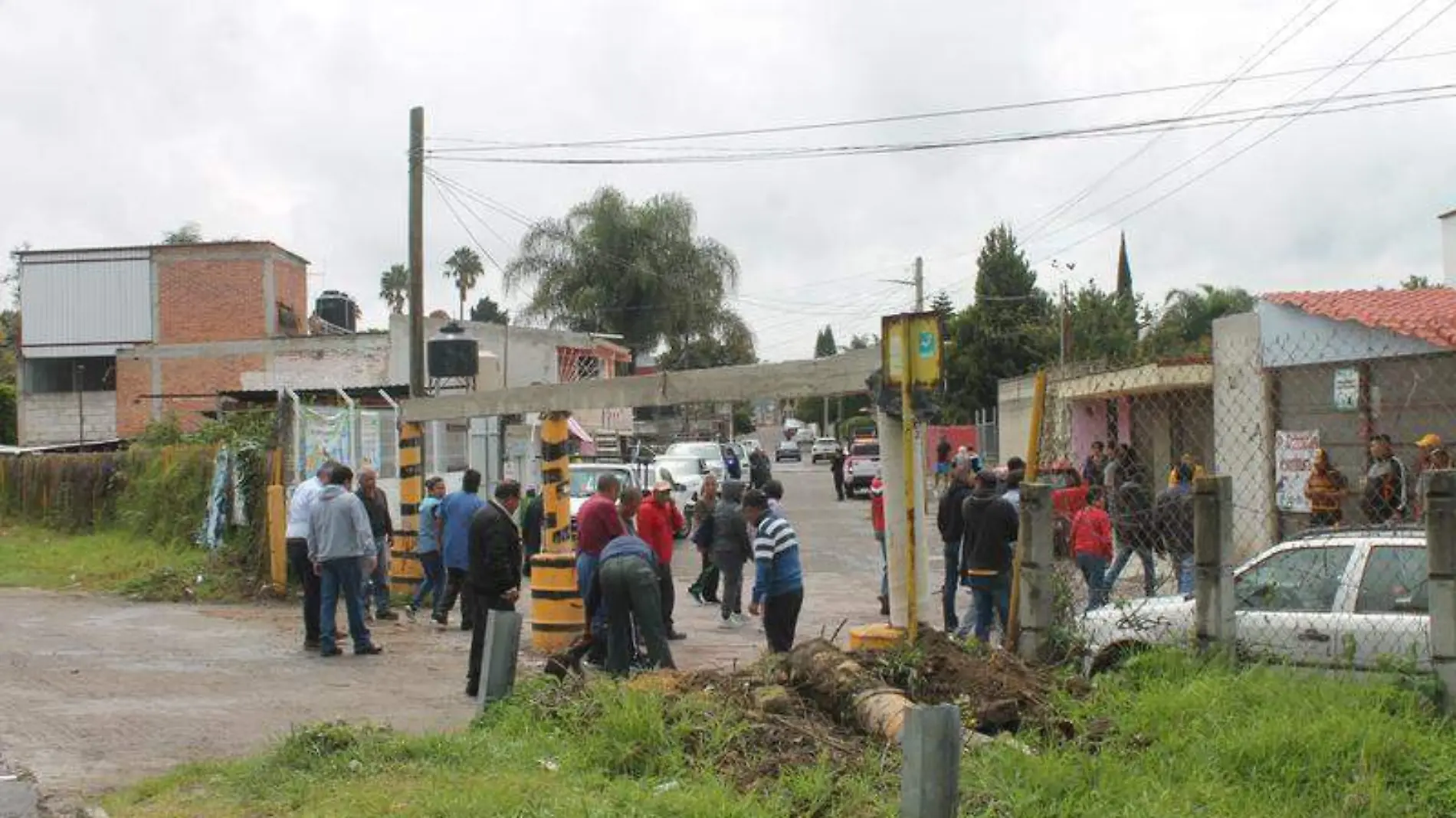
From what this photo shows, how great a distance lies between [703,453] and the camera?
1404 inches

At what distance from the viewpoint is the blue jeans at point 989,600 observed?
434 inches

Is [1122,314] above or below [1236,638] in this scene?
above

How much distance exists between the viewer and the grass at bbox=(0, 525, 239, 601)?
17766mm

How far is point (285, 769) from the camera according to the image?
24.6 ft

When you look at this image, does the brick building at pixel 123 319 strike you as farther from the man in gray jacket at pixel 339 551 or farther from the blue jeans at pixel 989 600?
the blue jeans at pixel 989 600

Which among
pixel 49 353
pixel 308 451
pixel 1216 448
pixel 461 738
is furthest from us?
pixel 49 353

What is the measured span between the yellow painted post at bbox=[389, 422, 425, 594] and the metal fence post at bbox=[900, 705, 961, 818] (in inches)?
514

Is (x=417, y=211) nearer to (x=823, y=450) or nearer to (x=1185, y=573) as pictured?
(x=1185, y=573)

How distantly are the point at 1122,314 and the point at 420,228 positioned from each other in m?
30.5

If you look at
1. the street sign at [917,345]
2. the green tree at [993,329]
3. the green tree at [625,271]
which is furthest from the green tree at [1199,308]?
the street sign at [917,345]

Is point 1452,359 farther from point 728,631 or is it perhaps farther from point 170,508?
point 170,508

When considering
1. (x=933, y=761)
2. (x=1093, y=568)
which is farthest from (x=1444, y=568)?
(x=1093, y=568)

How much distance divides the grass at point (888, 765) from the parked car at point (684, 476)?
19757 mm

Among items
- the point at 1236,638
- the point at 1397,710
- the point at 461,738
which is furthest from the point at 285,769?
the point at 1397,710
